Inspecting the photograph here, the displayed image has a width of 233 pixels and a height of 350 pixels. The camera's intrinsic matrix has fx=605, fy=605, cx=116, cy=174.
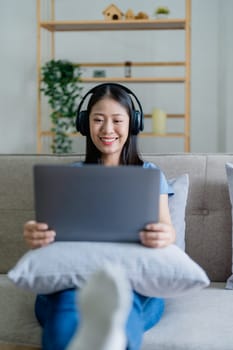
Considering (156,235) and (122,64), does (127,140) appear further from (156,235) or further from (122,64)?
(122,64)

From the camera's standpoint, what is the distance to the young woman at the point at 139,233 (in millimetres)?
1287

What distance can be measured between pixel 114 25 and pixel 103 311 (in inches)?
136

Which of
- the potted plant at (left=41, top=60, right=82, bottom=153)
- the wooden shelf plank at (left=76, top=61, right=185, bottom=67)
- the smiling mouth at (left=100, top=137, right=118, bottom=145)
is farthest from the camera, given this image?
the wooden shelf plank at (left=76, top=61, right=185, bottom=67)

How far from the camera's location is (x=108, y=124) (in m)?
1.82

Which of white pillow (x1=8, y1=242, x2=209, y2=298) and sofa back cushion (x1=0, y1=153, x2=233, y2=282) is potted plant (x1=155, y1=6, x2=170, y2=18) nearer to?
sofa back cushion (x1=0, y1=153, x2=233, y2=282)

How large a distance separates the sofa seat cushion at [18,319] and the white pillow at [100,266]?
0.17 metres

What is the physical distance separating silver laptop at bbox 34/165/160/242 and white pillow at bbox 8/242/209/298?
5cm

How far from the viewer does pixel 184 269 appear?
1410 millimetres

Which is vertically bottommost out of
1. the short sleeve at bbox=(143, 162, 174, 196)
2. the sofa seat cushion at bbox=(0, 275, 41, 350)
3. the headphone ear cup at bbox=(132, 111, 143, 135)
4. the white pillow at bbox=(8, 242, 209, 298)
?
the sofa seat cushion at bbox=(0, 275, 41, 350)

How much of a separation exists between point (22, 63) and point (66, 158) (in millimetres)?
2698

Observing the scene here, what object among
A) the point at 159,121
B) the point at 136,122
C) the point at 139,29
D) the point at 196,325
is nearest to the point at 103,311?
the point at 196,325

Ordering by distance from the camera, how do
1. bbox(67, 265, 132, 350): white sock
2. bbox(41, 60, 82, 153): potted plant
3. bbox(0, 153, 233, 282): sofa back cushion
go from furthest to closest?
bbox(41, 60, 82, 153): potted plant < bbox(0, 153, 233, 282): sofa back cushion < bbox(67, 265, 132, 350): white sock

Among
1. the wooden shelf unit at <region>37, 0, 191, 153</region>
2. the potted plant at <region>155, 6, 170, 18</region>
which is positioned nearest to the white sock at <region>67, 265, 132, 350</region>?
the wooden shelf unit at <region>37, 0, 191, 153</region>

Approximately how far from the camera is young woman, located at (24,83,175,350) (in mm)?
1287
